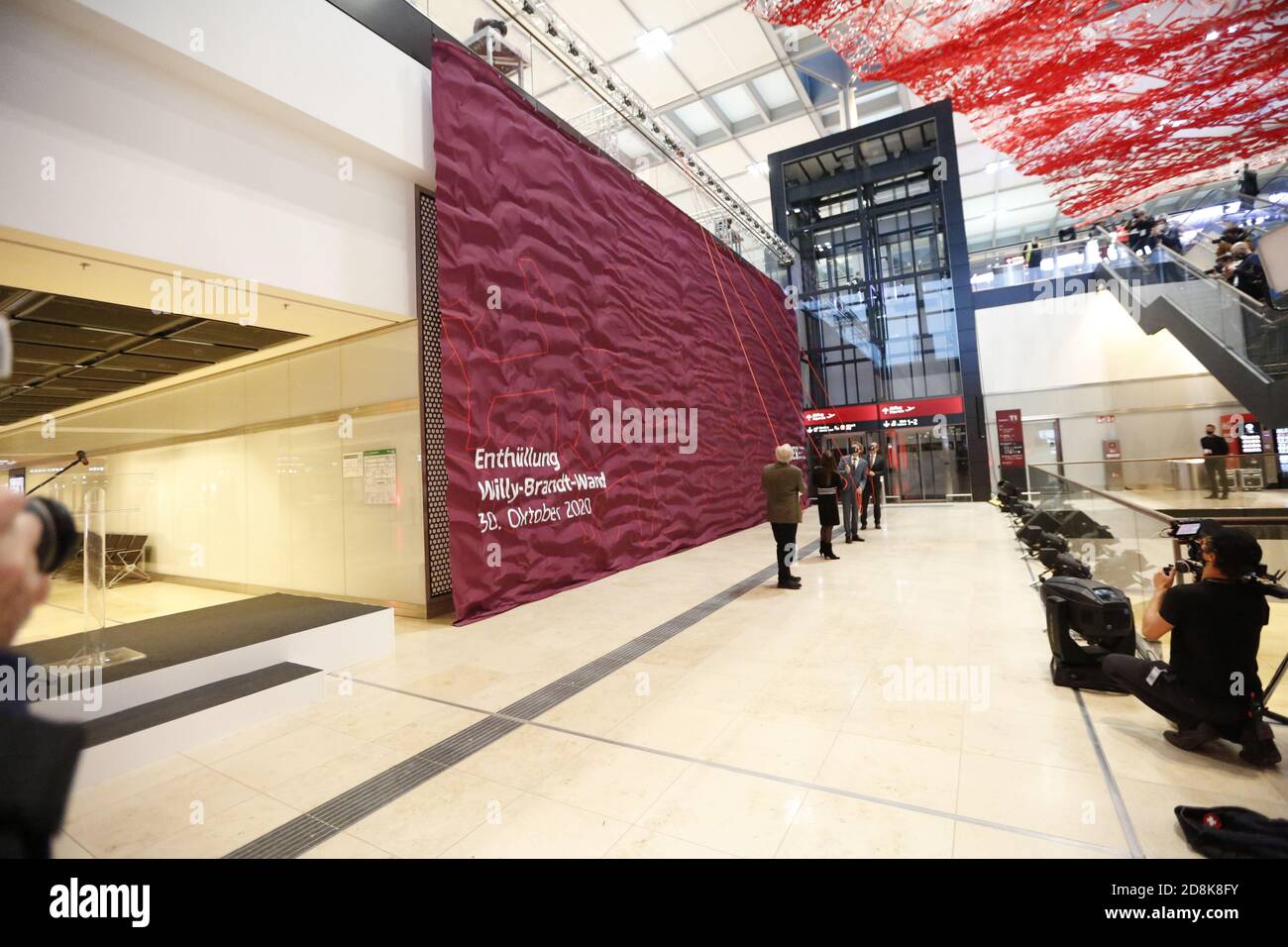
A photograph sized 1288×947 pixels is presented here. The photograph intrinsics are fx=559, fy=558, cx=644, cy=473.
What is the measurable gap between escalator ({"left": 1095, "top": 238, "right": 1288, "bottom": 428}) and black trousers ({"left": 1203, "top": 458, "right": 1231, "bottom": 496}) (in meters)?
0.83

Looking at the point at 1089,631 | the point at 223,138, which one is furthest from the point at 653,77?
the point at 1089,631

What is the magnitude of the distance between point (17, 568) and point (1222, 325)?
41.6 ft

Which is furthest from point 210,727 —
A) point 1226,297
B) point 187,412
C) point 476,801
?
point 1226,297

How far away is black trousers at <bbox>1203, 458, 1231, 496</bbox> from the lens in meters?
8.52

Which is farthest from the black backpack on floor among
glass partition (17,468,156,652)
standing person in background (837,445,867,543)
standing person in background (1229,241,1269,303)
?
standing person in background (1229,241,1269,303)

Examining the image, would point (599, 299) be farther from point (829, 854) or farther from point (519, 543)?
→ point (829, 854)

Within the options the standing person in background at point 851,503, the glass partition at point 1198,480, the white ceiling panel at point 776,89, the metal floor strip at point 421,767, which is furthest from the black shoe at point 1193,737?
the white ceiling panel at point 776,89

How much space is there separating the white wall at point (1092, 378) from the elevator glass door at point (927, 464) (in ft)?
2.71

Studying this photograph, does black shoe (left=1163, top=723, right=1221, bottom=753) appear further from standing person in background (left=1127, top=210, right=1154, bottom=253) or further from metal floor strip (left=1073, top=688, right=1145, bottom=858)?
standing person in background (left=1127, top=210, right=1154, bottom=253)

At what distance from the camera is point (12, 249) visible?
294cm

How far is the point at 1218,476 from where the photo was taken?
8547mm

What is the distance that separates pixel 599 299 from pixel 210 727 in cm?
533

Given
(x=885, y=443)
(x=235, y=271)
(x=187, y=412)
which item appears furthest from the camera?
(x=885, y=443)

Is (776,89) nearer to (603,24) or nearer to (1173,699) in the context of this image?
(603,24)
